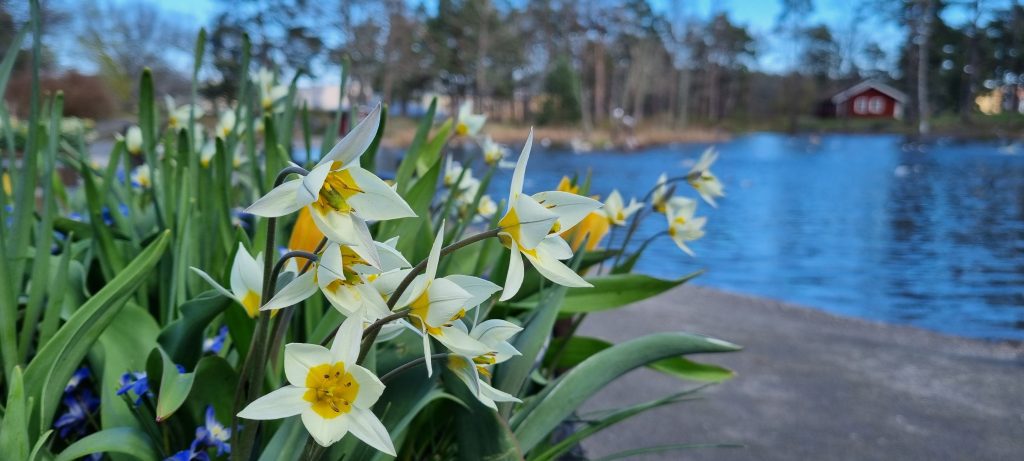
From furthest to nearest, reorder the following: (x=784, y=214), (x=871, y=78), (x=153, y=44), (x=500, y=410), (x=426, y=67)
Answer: (x=871, y=78) < (x=426, y=67) < (x=153, y=44) < (x=784, y=214) < (x=500, y=410)

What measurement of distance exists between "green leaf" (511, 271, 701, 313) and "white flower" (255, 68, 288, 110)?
31.9 inches

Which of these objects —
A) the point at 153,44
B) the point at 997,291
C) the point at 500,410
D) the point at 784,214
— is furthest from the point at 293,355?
the point at 153,44

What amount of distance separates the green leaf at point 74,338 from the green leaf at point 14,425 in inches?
5.2

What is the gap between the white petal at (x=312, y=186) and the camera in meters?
0.45

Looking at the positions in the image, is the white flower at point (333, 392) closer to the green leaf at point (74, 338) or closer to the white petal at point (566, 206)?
the white petal at point (566, 206)

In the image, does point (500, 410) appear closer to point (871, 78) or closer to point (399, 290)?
point (399, 290)

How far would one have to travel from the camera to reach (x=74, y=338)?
823 mm

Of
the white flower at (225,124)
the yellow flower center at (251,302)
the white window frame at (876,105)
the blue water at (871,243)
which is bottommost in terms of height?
the blue water at (871,243)

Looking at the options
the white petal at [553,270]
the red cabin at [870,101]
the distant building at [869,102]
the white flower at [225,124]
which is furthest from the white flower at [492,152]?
the red cabin at [870,101]

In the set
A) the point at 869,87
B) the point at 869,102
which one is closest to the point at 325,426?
the point at 869,87

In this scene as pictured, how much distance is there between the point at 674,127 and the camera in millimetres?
39812

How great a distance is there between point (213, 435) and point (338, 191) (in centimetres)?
49

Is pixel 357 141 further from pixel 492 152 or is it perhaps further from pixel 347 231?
pixel 492 152

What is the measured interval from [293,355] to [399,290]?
9 centimetres
